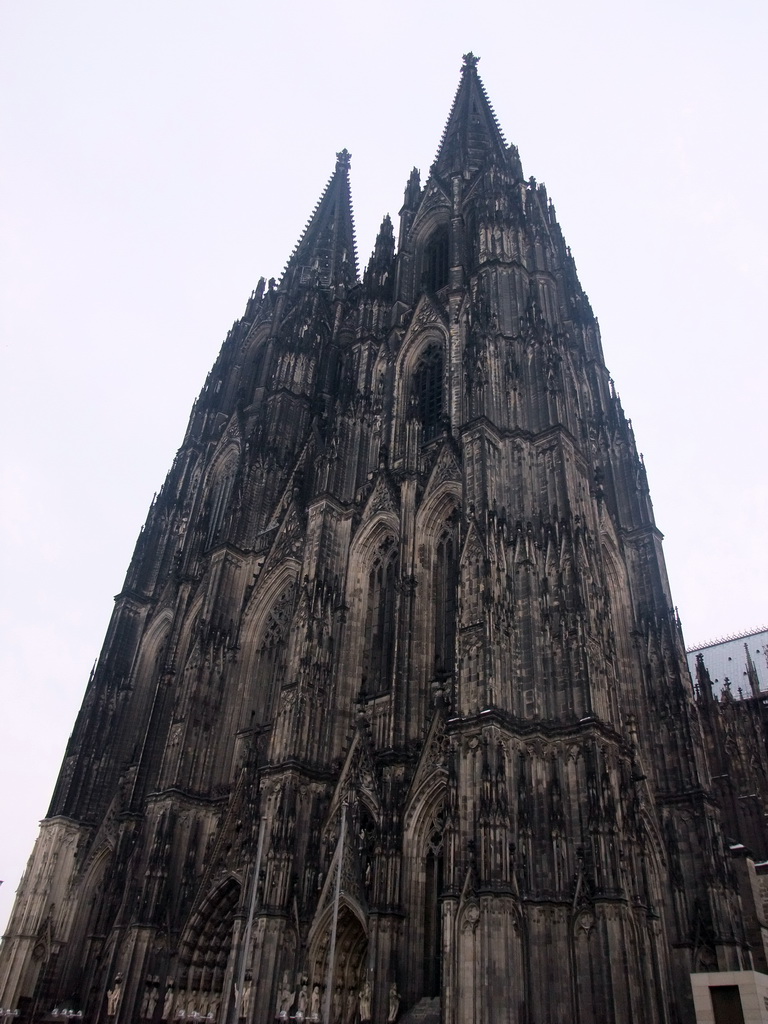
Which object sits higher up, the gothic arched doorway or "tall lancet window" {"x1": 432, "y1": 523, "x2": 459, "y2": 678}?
"tall lancet window" {"x1": 432, "y1": 523, "x2": 459, "y2": 678}

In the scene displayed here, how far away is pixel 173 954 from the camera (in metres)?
26.1

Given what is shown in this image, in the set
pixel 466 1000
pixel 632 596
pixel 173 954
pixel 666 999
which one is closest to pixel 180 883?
pixel 173 954

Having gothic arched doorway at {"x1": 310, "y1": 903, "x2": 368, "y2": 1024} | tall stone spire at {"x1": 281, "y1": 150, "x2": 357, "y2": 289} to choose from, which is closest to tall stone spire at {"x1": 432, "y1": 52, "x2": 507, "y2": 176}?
tall stone spire at {"x1": 281, "y1": 150, "x2": 357, "y2": 289}

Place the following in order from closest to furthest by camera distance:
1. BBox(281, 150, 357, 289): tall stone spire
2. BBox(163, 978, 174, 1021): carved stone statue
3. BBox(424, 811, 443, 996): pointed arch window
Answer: BBox(424, 811, 443, 996): pointed arch window
BBox(163, 978, 174, 1021): carved stone statue
BBox(281, 150, 357, 289): tall stone spire

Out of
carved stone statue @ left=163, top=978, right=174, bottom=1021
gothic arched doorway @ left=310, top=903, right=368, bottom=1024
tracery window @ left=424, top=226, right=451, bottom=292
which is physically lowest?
carved stone statue @ left=163, top=978, right=174, bottom=1021

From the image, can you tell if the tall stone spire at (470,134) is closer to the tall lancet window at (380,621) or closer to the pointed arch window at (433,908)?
the tall lancet window at (380,621)

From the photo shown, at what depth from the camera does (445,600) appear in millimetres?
27172

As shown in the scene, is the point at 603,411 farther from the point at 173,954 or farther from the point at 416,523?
the point at 173,954

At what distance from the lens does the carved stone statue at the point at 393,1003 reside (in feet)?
65.2

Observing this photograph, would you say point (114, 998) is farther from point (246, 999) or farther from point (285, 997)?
point (285, 997)

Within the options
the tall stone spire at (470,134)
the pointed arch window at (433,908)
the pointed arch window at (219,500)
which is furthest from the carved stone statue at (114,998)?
the tall stone spire at (470,134)

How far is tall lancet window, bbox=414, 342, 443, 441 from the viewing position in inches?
1298

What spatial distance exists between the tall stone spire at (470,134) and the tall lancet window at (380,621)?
72.6ft

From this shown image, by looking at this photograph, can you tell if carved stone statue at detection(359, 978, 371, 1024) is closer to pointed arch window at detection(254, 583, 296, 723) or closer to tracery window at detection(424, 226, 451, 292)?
pointed arch window at detection(254, 583, 296, 723)
